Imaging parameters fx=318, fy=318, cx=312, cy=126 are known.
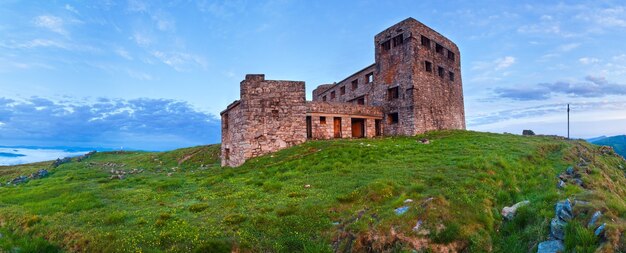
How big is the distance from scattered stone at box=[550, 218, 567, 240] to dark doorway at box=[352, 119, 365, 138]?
2482 cm

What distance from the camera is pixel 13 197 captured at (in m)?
16.1

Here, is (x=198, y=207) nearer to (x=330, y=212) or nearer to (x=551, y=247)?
(x=330, y=212)

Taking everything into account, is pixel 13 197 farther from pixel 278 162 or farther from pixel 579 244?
pixel 579 244

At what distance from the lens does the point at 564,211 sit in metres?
8.67

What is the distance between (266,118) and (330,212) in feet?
48.2

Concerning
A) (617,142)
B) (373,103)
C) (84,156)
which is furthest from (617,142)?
(84,156)

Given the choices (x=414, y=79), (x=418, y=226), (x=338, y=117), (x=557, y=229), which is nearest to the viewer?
(x=557, y=229)

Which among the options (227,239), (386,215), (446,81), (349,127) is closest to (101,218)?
(227,239)

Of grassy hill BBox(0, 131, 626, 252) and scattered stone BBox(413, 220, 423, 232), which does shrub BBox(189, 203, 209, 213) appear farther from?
scattered stone BBox(413, 220, 423, 232)

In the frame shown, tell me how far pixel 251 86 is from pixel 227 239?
54.5ft

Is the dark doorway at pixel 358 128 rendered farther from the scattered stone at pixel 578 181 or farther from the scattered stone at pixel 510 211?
the scattered stone at pixel 510 211

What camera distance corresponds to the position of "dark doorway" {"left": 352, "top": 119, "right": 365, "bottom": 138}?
3348 centimetres

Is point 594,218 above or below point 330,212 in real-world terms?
above

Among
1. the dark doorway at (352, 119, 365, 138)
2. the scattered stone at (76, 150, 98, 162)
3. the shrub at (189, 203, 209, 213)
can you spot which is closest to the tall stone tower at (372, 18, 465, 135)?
the dark doorway at (352, 119, 365, 138)
